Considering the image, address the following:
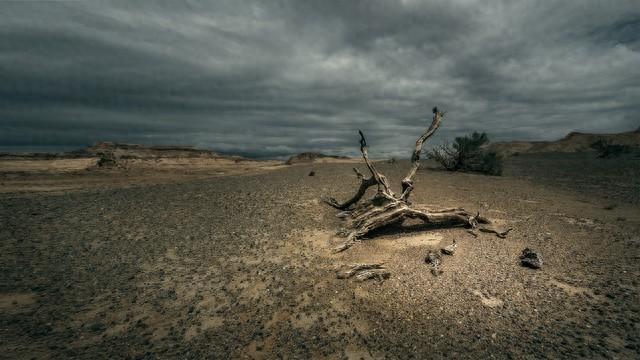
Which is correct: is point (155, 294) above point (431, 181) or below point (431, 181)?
below

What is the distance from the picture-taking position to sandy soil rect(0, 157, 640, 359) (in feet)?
16.2

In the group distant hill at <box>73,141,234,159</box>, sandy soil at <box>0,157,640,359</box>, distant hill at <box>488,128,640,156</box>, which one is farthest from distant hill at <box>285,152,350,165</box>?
distant hill at <box>488,128,640,156</box>

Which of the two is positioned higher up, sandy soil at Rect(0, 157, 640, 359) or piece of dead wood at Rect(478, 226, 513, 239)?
piece of dead wood at Rect(478, 226, 513, 239)

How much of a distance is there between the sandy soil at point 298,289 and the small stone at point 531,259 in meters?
0.21

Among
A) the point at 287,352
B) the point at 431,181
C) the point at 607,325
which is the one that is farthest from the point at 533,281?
the point at 431,181

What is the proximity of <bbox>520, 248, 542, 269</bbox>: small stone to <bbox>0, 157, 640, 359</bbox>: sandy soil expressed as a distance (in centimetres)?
21

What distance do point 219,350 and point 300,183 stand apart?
12793 mm

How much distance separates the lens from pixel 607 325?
4988 millimetres

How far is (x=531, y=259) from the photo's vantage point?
6988mm

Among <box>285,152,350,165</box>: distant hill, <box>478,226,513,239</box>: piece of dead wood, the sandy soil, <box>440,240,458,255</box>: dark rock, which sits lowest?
the sandy soil

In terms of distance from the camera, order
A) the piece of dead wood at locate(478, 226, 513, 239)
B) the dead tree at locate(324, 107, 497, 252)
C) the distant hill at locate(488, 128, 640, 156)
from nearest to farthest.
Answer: the piece of dead wood at locate(478, 226, 513, 239)
the dead tree at locate(324, 107, 497, 252)
the distant hill at locate(488, 128, 640, 156)

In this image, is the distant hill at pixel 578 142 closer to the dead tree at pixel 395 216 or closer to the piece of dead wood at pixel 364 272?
the dead tree at pixel 395 216

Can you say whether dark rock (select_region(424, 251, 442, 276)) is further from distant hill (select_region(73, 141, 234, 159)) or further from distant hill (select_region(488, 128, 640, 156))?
distant hill (select_region(488, 128, 640, 156))

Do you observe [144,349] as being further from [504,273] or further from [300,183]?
A: [300,183]
